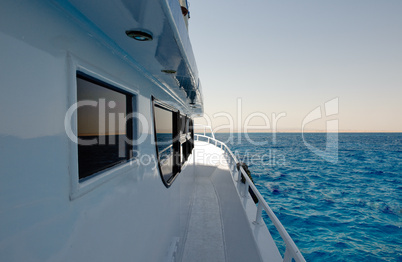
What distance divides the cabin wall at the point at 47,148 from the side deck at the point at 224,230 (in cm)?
176

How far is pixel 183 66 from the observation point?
1.91m

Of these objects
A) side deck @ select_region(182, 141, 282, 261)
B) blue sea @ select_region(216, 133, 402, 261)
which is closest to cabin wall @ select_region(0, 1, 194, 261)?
side deck @ select_region(182, 141, 282, 261)

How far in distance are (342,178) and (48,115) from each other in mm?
20056

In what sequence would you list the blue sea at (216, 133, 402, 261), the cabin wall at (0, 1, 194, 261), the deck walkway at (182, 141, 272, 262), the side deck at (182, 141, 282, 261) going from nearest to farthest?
the cabin wall at (0, 1, 194, 261)
the side deck at (182, 141, 282, 261)
the deck walkway at (182, 141, 272, 262)
the blue sea at (216, 133, 402, 261)

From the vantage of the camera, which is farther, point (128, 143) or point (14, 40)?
point (128, 143)

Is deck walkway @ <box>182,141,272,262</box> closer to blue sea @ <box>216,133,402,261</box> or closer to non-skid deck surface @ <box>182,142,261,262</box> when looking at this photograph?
non-skid deck surface @ <box>182,142,261,262</box>

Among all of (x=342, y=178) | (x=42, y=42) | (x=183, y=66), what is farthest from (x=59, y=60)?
(x=342, y=178)

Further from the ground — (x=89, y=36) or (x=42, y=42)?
(x=89, y=36)

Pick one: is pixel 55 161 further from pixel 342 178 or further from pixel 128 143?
pixel 342 178

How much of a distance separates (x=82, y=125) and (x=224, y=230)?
4.24 metres

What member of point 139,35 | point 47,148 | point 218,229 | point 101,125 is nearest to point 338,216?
point 218,229

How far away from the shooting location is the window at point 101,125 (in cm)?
116

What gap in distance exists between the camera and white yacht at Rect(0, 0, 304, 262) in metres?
0.61

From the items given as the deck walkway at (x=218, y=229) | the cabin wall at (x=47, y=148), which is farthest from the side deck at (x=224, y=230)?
the cabin wall at (x=47, y=148)
